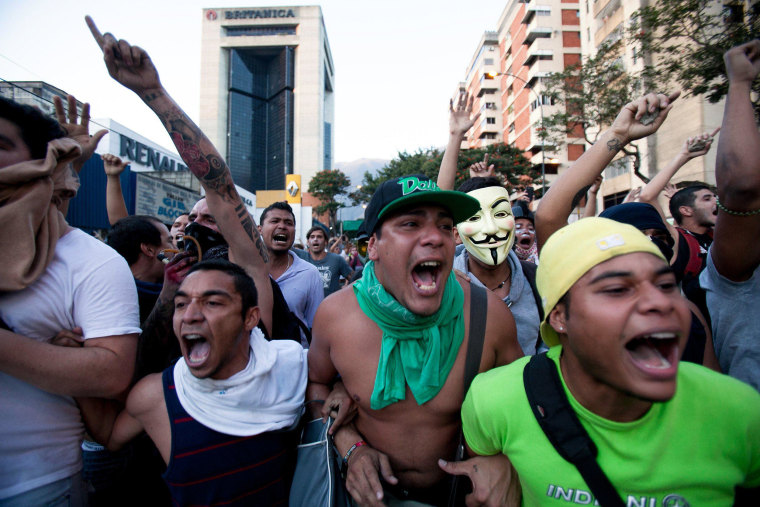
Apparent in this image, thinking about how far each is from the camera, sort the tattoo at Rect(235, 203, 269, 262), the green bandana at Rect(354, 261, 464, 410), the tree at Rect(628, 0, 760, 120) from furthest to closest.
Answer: the tree at Rect(628, 0, 760, 120), the tattoo at Rect(235, 203, 269, 262), the green bandana at Rect(354, 261, 464, 410)

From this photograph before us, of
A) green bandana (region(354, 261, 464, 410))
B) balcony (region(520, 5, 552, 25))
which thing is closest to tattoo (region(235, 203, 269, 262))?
green bandana (region(354, 261, 464, 410))

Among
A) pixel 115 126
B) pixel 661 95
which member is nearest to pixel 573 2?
pixel 115 126

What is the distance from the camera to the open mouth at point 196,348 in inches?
70.1

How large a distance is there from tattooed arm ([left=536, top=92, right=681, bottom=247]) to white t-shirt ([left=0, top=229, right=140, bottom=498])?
6.91 feet

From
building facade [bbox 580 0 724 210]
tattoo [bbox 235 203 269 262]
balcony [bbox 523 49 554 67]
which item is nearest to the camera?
tattoo [bbox 235 203 269 262]

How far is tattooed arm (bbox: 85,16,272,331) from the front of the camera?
1990 millimetres

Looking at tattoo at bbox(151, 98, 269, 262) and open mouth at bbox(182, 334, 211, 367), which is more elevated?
tattoo at bbox(151, 98, 269, 262)

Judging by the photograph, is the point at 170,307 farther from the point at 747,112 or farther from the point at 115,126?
the point at 115,126

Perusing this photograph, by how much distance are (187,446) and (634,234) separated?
2.06 meters

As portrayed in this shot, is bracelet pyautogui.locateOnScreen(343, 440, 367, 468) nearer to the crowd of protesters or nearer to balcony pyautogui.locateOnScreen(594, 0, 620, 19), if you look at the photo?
the crowd of protesters

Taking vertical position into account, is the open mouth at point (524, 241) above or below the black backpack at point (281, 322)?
above

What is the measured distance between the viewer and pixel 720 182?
1.66m

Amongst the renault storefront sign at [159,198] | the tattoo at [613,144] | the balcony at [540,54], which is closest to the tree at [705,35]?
the tattoo at [613,144]

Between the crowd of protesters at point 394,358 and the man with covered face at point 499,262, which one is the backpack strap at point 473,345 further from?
the man with covered face at point 499,262
